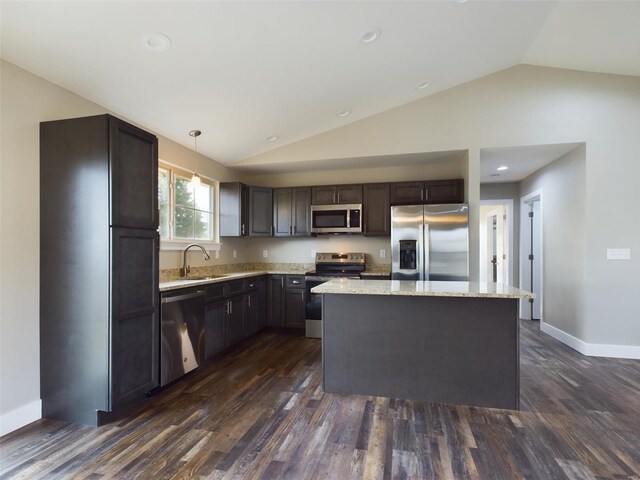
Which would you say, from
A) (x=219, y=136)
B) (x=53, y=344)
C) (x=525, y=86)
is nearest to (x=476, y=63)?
(x=525, y=86)

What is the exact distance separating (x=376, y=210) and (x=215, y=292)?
8.06 ft

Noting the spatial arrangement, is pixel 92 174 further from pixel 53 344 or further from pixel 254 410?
pixel 254 410

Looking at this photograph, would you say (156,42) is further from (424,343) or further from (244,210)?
(424,343)

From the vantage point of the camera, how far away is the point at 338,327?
2.78 meters

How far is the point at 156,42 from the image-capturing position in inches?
88.2

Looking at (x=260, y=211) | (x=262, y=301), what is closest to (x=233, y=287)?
(x=262, y=301)

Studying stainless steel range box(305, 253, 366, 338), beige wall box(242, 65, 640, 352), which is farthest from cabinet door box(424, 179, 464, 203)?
stainless steel range box(305, 253, 366, 338)

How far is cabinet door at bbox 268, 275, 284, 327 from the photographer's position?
4.65 metres

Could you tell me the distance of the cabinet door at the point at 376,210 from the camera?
459 centimetres

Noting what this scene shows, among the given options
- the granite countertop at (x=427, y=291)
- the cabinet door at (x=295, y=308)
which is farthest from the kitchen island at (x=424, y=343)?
the cabinet door at (x=295, y=308)

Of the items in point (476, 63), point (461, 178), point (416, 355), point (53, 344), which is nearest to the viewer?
point (53, 344)

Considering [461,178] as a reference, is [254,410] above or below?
below

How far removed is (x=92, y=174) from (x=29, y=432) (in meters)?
1.76

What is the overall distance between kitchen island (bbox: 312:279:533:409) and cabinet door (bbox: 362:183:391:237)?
6.11ft
